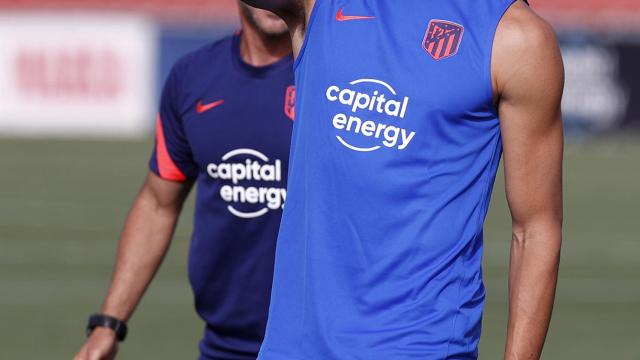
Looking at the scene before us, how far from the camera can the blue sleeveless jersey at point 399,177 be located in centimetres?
350

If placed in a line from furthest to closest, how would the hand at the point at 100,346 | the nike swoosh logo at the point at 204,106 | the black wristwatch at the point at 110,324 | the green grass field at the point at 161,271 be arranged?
the green grass field at the point at 161,271, the nike swoosh logo at the point at 204,106, the black wristwatch at the point at 110,324, the hand at the point at 100,346

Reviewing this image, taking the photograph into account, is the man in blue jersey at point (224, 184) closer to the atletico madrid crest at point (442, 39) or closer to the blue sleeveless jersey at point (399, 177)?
the blue sleeveless jersey at point (399, 177)

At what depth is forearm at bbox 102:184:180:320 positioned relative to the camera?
510 centimetres

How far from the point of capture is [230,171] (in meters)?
5.14

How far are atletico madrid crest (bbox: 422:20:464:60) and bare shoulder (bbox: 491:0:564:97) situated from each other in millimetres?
95

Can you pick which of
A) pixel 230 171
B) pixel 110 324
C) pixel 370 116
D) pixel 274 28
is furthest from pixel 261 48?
pixel 370 116

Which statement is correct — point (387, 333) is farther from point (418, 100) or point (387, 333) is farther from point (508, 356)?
point (418, 100)

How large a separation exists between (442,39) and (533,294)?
0.58 m

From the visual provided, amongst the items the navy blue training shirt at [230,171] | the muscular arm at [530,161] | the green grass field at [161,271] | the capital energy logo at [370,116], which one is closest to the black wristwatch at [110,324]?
the navy blue training shirt at [230,171]

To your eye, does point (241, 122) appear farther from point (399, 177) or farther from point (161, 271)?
point (161, 271)

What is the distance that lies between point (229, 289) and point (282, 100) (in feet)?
2.04

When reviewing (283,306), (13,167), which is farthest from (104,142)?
(283,306)

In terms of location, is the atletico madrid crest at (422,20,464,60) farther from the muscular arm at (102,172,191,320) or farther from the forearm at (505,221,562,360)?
the muscular arm at (102,172,191,320)

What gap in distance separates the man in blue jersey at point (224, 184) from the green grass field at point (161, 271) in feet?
13.8
